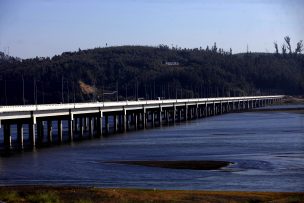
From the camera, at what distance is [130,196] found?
3872 centimetres

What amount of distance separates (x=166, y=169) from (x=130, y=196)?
16477 mm

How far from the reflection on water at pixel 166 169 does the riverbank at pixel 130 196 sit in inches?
137

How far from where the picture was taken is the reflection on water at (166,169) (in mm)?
46938

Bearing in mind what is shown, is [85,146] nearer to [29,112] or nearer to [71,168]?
[29,112]

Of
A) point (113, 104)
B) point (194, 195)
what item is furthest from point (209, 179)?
point (113, 104)

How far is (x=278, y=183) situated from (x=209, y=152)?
23915 mm

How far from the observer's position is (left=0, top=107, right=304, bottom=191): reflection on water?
46938 millimetres

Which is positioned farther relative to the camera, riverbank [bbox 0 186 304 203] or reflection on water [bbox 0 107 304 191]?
reflection on water [bbox 0 107 304 191]

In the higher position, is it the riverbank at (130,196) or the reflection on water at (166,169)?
the riverbank at (130,196)

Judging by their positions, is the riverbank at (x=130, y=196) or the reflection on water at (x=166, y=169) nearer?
the riverbank at (x=130, y=196)

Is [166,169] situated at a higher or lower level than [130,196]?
lower

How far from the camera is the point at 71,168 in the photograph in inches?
2247

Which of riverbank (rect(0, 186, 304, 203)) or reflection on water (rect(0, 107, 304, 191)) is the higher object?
riverbank (rect(0, 186, 304, 203))

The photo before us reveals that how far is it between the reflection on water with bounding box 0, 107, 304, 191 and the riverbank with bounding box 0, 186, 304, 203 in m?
3.48
